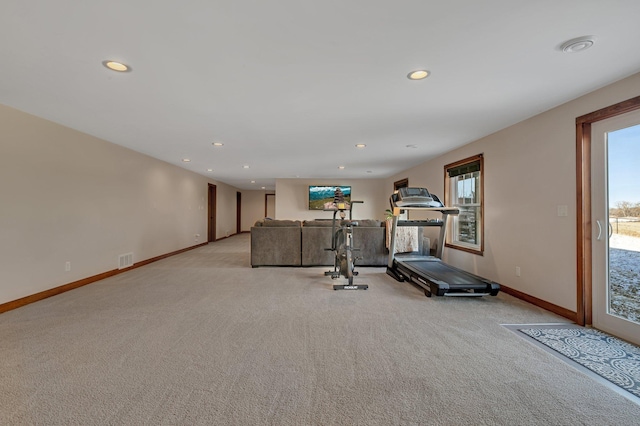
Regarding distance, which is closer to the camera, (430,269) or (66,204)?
(66,204)

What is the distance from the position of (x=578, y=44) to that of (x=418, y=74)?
1.03 metres

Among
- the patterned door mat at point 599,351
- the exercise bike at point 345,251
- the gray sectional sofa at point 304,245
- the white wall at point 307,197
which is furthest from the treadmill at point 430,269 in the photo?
the white wall at point 307,197

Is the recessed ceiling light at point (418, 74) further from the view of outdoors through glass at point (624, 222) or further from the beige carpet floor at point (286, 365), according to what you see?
the beige carpet floor at point (286, 365)

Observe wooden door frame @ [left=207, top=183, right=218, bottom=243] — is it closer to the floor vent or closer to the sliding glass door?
the floor vent

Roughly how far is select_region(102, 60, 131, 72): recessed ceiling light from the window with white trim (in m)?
4.59

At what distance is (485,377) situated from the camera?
1828 mm

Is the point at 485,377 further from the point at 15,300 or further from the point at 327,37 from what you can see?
the point at 15,300

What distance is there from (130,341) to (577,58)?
416cm

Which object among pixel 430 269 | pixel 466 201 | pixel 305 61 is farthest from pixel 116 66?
pixel 466 201

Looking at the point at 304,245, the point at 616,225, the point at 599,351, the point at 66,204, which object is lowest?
the point at 599,351

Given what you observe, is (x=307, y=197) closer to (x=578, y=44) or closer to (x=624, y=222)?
(x=624, y=222)

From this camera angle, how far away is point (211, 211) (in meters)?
9.38

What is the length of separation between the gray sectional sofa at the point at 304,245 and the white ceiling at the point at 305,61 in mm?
2195

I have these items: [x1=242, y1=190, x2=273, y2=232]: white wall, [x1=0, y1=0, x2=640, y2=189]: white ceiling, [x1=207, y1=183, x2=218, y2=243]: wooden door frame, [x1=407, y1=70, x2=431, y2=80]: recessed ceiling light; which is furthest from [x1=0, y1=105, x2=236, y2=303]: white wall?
[x1=242, y1=190, x2=273, y2=232]: white wall
